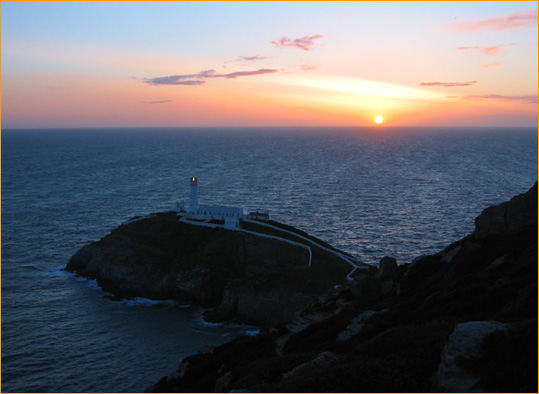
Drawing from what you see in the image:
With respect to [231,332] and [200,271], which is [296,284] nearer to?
[231,332]

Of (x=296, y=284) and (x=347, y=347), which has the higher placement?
(x=347, y=347)

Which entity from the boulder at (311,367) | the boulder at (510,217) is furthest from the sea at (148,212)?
the boulder at (510,217)

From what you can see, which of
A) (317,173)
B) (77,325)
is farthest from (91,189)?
(77,325)

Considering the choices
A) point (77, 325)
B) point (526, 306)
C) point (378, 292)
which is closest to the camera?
point (526, 306)

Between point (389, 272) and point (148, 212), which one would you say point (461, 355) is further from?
point (148, 212)

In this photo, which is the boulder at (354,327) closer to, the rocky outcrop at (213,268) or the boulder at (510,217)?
the boulder at (510,217)

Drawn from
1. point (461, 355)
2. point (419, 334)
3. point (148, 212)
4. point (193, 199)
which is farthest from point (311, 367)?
point (148, 212)
